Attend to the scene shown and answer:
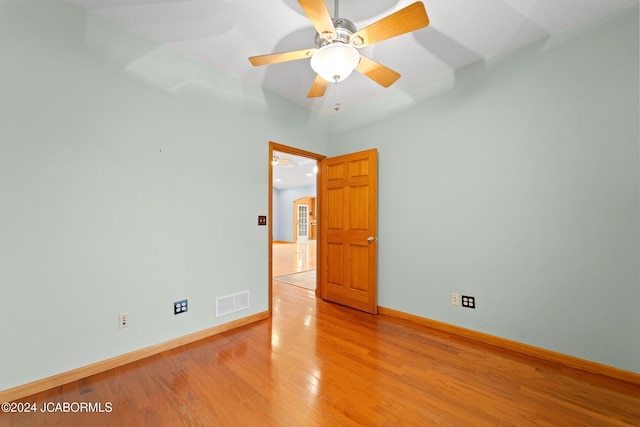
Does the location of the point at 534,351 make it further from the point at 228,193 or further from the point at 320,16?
the point at 228,193

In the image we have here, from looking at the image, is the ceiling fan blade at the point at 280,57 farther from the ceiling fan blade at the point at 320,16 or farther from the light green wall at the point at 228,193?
the light green wall at the point at 228,193

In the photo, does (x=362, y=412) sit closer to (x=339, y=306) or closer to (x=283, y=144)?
(x=339, y=306)

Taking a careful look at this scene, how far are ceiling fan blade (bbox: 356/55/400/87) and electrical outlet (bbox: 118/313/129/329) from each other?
268 cm

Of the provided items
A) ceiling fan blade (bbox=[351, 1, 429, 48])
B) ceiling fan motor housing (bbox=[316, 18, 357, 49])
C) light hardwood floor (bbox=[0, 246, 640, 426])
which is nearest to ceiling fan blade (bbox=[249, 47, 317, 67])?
ceiling fan motor housing (bbox=[316, 18, 357, 49])

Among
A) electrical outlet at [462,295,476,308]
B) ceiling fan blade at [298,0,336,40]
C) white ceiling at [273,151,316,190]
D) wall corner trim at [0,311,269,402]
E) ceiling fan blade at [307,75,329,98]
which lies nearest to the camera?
ceiling fan blade at [298,0,336,40]

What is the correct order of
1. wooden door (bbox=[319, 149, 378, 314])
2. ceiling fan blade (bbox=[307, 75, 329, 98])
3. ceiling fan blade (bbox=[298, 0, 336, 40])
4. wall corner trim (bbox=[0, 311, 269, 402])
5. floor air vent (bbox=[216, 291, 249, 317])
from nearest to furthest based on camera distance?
ceiling fan blade (bbox=[298, 0, 336, 40]) < wall corner trim (bbox=[0, 311, 269, 402]) < ceiling fan blade (bbox=[307, 75, 329, 98]) < floor air vent (bbox=[216, 291, 249, 317]) < wooden door (bbox=[319, 149, 378, 314])

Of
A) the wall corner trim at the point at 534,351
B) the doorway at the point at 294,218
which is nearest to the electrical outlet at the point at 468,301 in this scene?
the wall corner trim at the point at 534,351

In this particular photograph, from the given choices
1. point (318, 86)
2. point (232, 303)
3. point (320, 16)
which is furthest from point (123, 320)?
point (320, 16)

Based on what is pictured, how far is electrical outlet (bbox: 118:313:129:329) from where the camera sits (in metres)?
2.05

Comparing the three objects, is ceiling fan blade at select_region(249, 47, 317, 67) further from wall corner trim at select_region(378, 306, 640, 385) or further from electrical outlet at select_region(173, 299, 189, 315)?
wall corner trim at select_region(378, 306, 640, 385)

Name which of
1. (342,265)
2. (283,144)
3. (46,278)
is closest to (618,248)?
(342,265)

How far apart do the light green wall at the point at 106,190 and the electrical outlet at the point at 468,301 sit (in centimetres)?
232

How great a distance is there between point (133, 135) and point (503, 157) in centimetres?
331

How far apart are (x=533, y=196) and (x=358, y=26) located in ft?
6.85
